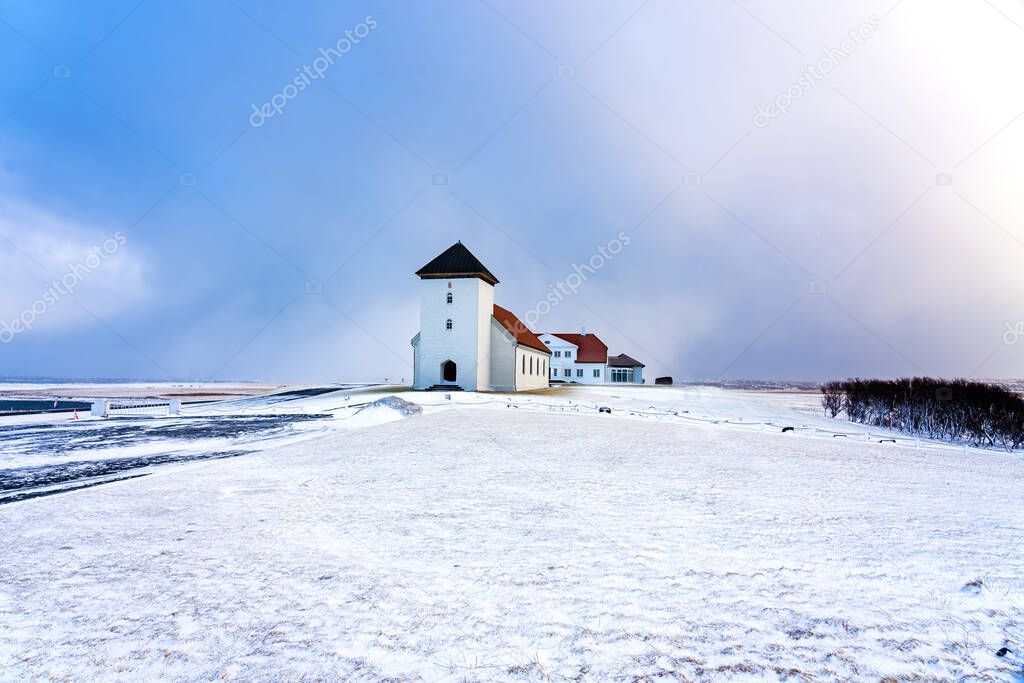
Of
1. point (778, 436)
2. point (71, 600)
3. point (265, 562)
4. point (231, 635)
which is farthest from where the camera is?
point (778, 436)

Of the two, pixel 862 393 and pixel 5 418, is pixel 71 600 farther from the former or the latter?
pixel 862 393

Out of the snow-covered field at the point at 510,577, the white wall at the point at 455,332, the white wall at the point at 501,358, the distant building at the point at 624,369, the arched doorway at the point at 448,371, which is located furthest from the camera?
the distant building at the point at 624,369

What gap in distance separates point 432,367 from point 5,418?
21.4m

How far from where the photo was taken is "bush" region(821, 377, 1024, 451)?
19.9m

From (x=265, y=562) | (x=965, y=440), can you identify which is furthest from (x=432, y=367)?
(x=265, y=562)

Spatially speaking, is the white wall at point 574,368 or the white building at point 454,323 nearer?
the white building at point 454,323

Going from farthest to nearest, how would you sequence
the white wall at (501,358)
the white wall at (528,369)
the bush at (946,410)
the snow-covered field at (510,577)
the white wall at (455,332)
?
the white wall at (528,369), the white wall at (501,358), the white wall at (455,332), the bush at (946,410), the snow-covered field at (510,577)

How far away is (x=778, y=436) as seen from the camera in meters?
16.6

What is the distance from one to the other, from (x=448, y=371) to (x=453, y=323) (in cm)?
350

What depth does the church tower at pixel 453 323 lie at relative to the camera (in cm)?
3553

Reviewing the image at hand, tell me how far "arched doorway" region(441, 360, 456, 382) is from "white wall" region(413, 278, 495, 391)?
0.33m

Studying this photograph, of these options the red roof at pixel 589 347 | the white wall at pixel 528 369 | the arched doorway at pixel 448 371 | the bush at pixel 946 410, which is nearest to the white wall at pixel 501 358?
the white wall at pixel 528 369

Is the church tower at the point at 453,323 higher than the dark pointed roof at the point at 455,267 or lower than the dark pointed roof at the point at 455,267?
lower

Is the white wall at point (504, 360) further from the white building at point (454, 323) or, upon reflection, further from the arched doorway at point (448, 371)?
the arched doorway at point (448, 371)
